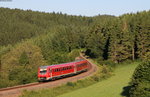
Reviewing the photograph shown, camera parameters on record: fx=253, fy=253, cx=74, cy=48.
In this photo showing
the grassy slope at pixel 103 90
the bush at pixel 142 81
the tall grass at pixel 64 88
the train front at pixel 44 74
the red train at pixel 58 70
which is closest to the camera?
the bush at pixel 142 81

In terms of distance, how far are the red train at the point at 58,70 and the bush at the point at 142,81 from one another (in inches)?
816

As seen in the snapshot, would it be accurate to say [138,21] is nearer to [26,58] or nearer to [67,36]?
[26,58]

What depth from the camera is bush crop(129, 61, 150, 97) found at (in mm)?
24750

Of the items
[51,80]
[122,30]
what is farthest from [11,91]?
[122,30]

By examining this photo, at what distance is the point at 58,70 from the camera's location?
158 ft

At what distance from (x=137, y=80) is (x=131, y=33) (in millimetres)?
53179

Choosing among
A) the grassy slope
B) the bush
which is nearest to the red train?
the grassy slope

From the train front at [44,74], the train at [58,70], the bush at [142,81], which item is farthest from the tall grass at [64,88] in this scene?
the bush at [142,81]

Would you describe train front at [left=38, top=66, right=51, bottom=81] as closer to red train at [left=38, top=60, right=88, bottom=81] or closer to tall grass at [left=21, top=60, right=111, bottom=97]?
red train at [left=38, top=60, right=88, bottom=81]

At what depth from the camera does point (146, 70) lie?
2661 cm

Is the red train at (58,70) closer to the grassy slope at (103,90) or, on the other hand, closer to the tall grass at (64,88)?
the tall grass at (64,88)

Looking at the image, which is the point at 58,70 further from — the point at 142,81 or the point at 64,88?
the point at 142,81

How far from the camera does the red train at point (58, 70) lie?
4525 centimetres

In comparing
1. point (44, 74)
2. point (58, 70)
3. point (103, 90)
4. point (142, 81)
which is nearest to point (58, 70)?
point (58, 70)
